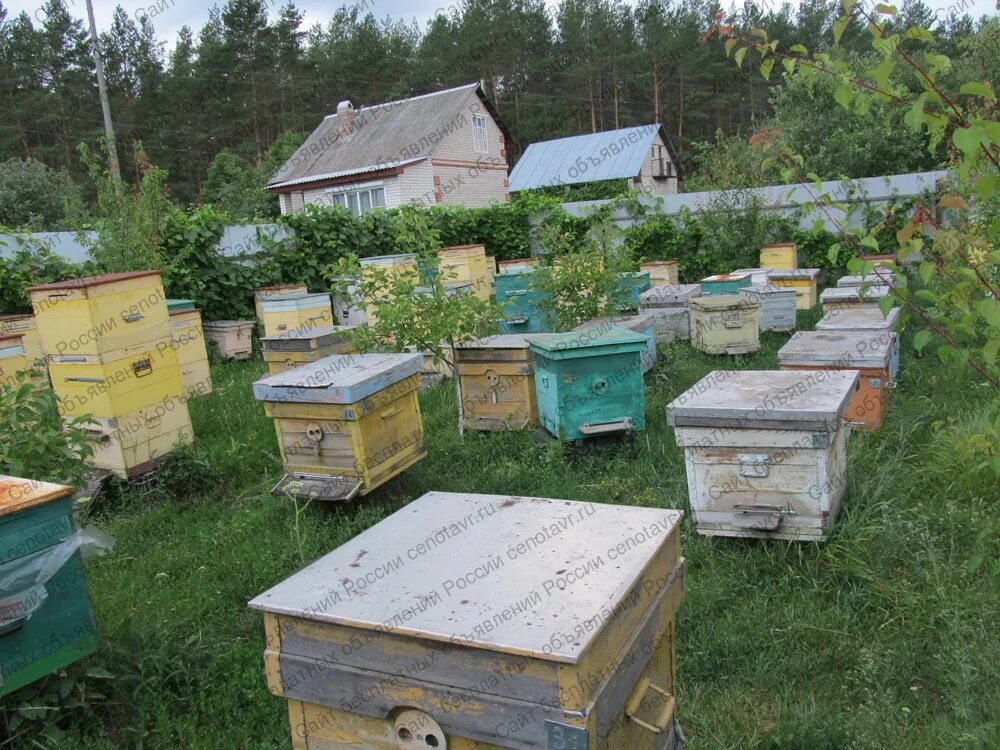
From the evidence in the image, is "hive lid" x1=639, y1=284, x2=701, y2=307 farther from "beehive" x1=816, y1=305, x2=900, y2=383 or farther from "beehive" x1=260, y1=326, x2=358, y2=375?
"beehive" x1=260, y1=326, x2=358, y2=375

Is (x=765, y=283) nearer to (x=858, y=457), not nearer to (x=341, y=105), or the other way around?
(x=858, y=457)

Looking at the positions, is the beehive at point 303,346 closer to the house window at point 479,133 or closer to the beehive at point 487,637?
the beehive at point 487,637

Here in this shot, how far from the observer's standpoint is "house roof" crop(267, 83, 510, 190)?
20506mm

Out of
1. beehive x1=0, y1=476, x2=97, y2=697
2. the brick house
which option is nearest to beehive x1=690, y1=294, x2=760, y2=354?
Result: beehive x1=0, y1=476, x2=97, y2=697

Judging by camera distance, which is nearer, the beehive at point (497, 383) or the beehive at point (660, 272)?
the beehive at point (497, 383)

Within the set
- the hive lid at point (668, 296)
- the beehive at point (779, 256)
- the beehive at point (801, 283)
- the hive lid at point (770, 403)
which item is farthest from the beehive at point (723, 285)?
the hive lid at point (770, 403)

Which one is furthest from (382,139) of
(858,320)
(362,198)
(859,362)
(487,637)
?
(487,637)

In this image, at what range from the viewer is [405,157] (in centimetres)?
2012

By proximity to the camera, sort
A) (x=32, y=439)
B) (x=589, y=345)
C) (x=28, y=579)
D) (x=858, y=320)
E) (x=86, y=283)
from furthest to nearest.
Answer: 1. (x=858, y=320)
2. (x=589, y=345)
3. (x=86, y=283)
4. (x=32, y=439)
5. (x=28, y=579)

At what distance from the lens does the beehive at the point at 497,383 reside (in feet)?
Result: 16.6

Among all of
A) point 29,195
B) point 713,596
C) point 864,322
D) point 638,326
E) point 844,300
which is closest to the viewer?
point 713,596

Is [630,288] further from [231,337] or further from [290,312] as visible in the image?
[231,337]

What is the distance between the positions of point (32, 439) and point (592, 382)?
9.51 ft

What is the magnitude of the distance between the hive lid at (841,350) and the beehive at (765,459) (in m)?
1.10
